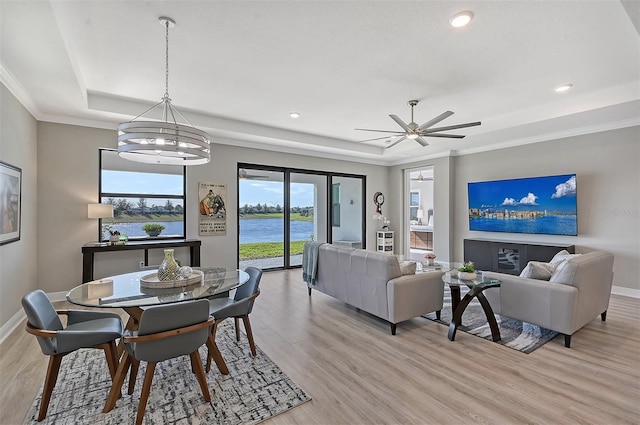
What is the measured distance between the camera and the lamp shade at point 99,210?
437 cm

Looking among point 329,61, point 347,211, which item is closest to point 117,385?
point 329,61

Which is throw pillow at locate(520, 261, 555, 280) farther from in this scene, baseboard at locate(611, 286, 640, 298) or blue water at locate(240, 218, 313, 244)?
blue water at locate(240, 218, 313, 244)

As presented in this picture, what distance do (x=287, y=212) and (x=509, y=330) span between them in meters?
4.63

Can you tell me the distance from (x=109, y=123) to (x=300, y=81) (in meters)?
3.27

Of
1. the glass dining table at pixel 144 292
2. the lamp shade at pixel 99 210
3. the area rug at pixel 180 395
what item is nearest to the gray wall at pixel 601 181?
the area rug at pixel 180 395

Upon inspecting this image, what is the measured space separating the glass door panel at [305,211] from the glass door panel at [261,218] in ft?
0.83

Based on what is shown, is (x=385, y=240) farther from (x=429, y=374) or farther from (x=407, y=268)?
(x=429, y=374)

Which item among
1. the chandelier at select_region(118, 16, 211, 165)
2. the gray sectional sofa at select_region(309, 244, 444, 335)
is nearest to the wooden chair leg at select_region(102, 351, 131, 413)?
the chandelier at select_region(118, 16, 211, 165)

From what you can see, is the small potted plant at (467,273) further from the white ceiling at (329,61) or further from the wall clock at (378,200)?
the wall clock at (378,200)

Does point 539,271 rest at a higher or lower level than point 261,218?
lower

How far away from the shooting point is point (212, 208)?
18.7 feet

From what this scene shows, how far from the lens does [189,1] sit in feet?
7.49

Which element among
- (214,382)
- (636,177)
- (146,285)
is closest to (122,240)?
(146,285)

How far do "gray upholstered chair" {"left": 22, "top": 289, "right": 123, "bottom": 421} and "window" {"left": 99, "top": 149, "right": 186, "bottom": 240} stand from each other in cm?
302
